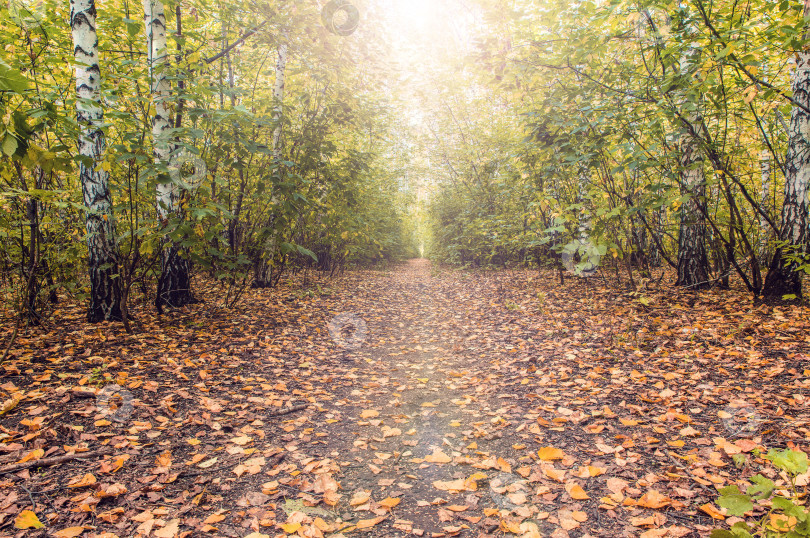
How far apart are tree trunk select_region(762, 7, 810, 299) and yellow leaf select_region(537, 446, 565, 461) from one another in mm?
4162

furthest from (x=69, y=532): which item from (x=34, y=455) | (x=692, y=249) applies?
(x=692, y=249)

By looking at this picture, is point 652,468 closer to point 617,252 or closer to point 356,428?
point 356,428

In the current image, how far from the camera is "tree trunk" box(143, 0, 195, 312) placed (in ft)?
15.5

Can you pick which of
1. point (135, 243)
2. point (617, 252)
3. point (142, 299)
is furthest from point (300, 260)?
point (617, 252)

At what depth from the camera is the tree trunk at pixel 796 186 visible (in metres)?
4.72

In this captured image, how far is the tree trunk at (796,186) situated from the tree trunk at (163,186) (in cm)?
729

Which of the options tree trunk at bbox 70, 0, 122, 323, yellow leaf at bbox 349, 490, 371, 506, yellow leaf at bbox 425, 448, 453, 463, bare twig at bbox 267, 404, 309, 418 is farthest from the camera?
tree trunk at bbox 70, 0, 122, 323

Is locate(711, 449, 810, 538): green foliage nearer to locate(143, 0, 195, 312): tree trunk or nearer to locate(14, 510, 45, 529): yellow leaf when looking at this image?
locate(14, 510, 45, 529): yellow leaf

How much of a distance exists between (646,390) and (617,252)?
202 cm

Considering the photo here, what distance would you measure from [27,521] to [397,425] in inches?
87.4

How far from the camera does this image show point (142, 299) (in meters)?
6.04

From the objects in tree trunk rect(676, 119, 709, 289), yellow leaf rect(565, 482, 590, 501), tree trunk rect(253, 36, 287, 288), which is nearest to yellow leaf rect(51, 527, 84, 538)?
yellow leaf rect(565, 482, 590, 501)

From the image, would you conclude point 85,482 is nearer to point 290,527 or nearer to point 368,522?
point 290,527

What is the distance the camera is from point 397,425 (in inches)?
128
